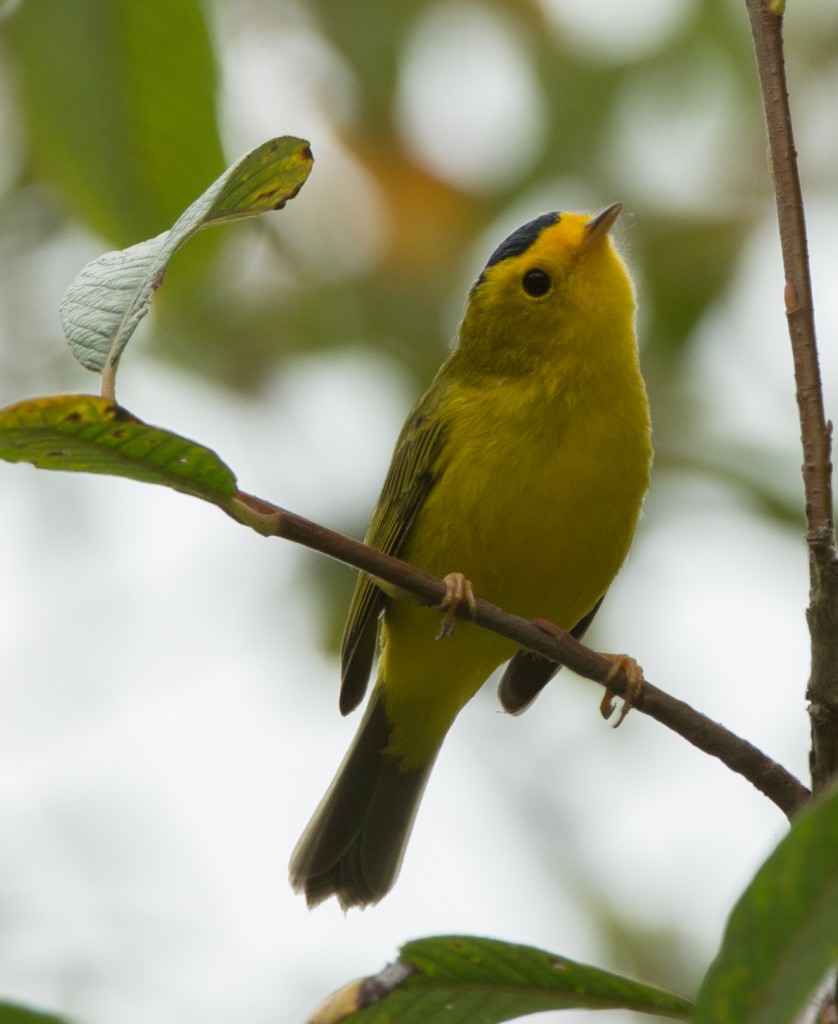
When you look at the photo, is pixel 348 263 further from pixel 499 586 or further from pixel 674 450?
pixel 499 586

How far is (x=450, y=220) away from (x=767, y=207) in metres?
1.19

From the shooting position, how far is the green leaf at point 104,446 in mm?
1545

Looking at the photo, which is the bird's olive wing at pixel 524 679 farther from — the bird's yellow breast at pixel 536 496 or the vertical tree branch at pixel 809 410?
the vertical tree branch at pixel 809 410

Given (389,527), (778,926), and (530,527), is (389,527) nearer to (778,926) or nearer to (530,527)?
(530,527)

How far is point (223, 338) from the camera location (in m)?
5.40

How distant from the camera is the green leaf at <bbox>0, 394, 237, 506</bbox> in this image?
1.54 m

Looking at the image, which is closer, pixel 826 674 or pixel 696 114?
pixel 826 674

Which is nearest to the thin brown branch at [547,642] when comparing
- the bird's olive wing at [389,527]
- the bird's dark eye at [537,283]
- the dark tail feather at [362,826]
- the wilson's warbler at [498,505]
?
the wilson's warbler at [498,505]

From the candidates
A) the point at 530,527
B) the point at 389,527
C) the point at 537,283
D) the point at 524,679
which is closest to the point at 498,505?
the point at 530,527

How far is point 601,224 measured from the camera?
12.1 ft

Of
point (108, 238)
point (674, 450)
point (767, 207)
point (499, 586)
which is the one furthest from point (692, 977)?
point (108, 238)

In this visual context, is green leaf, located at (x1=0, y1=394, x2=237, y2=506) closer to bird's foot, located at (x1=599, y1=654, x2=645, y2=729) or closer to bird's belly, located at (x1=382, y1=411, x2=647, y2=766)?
bird's foot, located at (x1=599, y1=654, x2=645, y2=729)

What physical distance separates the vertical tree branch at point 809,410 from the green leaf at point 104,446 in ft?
2.28

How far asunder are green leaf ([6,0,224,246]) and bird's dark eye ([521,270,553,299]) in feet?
4.22
